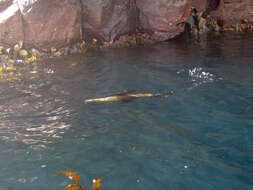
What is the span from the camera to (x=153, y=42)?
32.0ft

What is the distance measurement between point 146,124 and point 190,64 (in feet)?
10.7

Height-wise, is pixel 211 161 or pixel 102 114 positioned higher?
pixel 102 114

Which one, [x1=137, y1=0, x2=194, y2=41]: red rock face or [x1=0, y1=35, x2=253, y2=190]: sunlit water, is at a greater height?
[x1=137, y1=0, x2=194, y2=41]: red rock face

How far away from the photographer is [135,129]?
3.20 metres

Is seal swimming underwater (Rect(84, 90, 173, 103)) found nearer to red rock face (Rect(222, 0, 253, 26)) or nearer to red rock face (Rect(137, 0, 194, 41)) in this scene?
red rock face (Rect(137, 0, 194, 41))

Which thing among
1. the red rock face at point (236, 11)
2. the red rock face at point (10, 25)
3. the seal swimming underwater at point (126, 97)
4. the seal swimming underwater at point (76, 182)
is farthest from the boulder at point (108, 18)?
the seal swimming underwater at point (76, 182)

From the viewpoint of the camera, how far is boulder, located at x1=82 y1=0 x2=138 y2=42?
9164 mm

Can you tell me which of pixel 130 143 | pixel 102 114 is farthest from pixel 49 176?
pixel 102 114

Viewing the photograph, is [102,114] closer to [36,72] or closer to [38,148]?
[38,148]

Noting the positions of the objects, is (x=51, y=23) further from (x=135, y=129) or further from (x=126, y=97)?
(x=135, y=129)

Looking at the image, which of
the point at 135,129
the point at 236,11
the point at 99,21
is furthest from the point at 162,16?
the point at 135,129

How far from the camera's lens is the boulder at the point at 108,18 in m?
9.16

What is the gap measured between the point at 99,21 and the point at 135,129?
282 inches

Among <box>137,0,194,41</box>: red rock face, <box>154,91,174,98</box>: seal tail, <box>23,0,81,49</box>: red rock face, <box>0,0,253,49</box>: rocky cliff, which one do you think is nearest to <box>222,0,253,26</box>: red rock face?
<box>0,0,253,49</box>: rocky cliff
